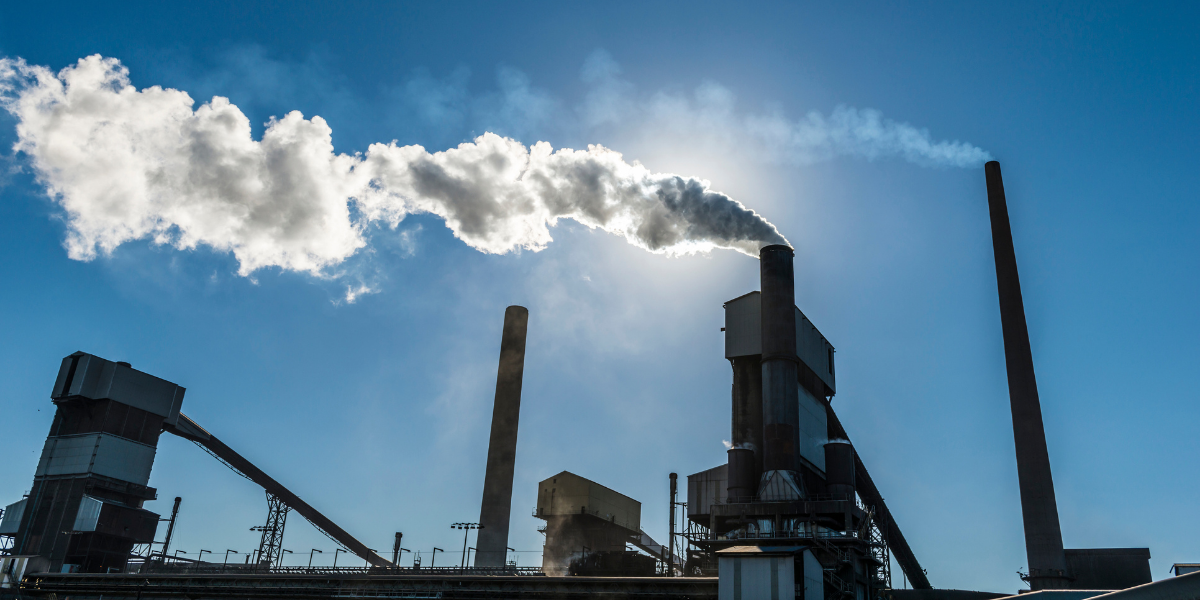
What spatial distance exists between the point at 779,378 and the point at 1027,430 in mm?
14917

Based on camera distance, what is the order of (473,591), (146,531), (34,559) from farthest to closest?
(146,531) → (34,559) → (473,591)

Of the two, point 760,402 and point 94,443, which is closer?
point 760,402

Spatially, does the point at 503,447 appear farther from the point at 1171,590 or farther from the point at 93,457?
the point at 1171,590

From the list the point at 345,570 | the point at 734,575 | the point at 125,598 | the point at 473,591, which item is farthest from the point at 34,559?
the point at 734,575

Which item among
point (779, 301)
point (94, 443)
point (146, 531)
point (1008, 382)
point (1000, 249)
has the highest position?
point (1000, 249)

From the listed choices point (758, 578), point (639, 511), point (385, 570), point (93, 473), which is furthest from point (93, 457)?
point (758, 578)

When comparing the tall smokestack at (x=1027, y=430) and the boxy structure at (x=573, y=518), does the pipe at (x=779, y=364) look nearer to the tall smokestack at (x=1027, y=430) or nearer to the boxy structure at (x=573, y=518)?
the tall smokestack at (x=1027, y=430)

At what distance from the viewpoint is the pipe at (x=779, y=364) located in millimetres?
45438

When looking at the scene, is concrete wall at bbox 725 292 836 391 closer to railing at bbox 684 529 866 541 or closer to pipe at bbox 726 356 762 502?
pipe at bbox 726 356 762 502

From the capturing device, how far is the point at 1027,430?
46.0 meters

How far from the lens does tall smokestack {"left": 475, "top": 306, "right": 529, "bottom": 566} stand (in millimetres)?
56812

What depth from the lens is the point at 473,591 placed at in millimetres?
38438

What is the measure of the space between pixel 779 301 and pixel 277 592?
33895 millimetres

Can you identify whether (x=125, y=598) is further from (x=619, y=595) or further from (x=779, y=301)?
(x=779, y=301)
